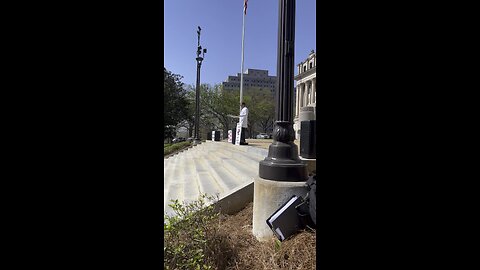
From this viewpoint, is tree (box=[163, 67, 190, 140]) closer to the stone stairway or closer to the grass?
the stone stairway

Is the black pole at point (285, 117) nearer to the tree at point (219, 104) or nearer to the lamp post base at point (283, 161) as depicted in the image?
the lamp post base at point (283, 161)

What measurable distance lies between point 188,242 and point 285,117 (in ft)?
6.61

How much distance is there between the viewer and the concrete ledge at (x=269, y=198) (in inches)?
137

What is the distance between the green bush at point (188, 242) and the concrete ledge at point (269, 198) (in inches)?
28.8

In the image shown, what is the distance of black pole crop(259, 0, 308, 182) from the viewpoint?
3.63 meters

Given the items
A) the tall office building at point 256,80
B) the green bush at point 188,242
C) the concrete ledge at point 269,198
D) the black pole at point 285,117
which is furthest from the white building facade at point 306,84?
the green bush at point 188,242

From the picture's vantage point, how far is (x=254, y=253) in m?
3.15

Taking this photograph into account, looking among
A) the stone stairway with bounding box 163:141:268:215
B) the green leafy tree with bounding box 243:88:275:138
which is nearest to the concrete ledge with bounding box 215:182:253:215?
the stone stairway with bounding box 163:141:268:215

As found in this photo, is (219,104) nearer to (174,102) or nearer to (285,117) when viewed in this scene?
(174,102)
